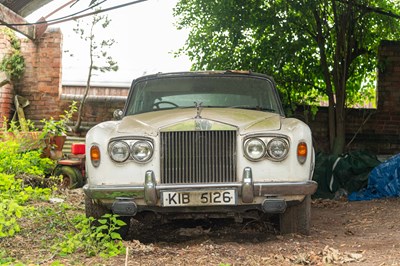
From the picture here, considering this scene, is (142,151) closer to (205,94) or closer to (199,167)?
(199,167)

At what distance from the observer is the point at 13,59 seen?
12734 mm

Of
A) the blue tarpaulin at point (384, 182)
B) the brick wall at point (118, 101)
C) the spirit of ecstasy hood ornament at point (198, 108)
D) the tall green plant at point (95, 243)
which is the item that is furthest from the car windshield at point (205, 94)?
the brick wall at point (118, 101)

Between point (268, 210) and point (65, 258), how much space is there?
1647 millimetres

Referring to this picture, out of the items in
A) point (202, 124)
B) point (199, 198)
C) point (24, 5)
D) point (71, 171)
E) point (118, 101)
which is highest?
point (24, 5)

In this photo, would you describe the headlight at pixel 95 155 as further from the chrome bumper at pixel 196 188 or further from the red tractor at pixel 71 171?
the red tractor at pixel 71 171

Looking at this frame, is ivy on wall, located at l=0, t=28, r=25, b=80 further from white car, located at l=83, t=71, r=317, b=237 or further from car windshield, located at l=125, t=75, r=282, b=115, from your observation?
white car, located at l=83, t=71, r=317, b=237

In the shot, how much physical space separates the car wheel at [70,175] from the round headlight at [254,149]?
18.7 ft

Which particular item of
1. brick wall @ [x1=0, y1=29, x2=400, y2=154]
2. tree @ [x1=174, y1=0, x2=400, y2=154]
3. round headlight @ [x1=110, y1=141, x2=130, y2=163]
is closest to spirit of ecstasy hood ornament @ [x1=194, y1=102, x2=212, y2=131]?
round headlight @ [x1=110, y1=141, x2=130, y2=163]

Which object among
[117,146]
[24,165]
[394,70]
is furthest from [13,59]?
[117,146]

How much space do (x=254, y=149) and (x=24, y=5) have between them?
7.62 metres

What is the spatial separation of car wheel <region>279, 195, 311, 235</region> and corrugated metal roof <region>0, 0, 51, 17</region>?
713 centimetres

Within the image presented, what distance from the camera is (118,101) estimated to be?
12.6 m

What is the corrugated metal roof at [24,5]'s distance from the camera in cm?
1140

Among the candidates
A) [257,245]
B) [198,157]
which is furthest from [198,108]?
[257,245]
